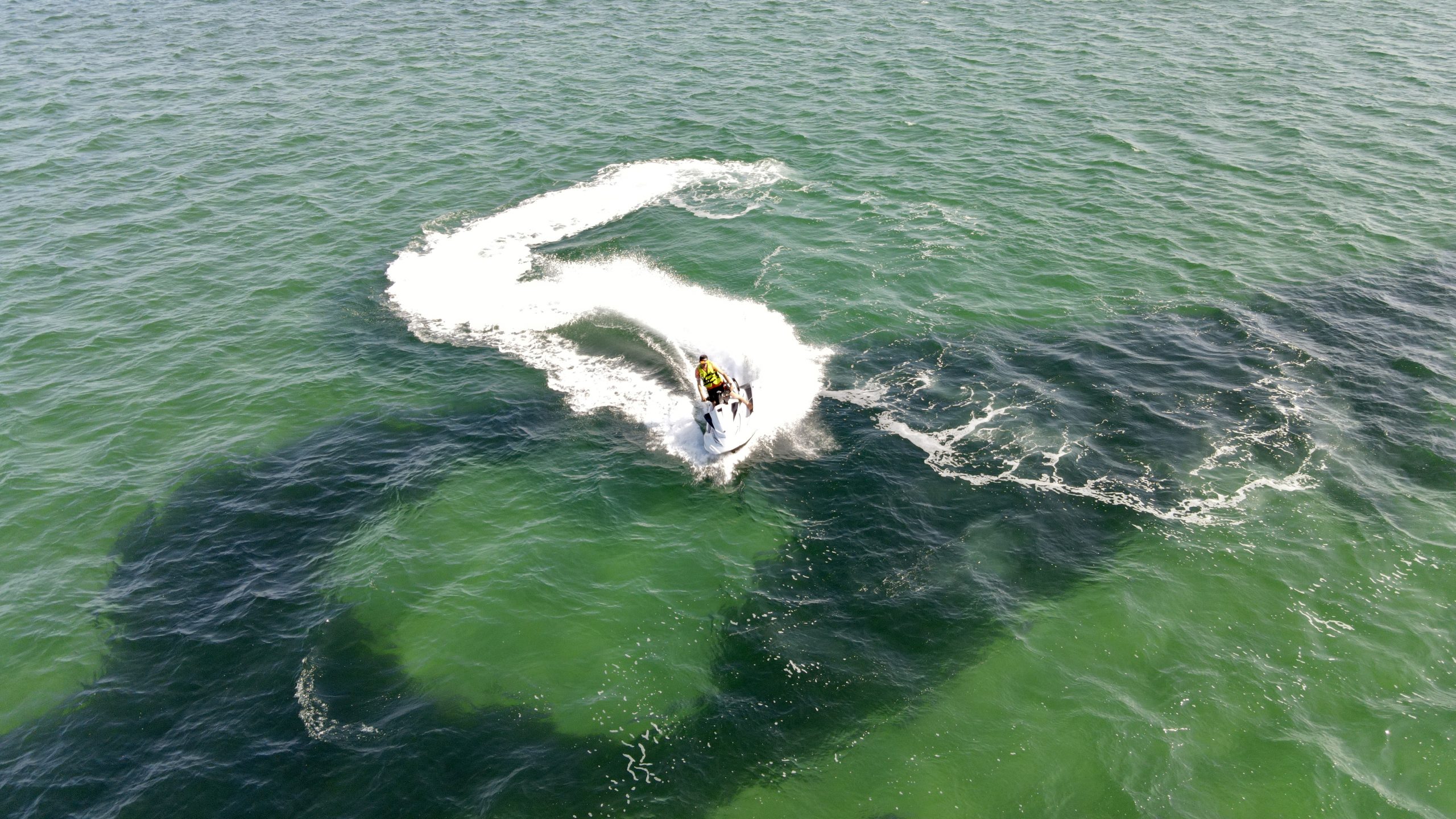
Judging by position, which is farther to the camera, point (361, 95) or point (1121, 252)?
point (361, 95)

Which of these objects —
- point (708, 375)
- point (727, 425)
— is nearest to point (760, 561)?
point (727, 425)

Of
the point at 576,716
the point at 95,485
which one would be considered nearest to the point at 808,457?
the point at 576,716

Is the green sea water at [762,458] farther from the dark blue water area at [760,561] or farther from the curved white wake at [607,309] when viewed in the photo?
the curved white wake at [607,309]

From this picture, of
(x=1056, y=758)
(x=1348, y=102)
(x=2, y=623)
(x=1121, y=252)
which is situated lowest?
(x=2, y=623)

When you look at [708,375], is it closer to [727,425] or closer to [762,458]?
[727,425]

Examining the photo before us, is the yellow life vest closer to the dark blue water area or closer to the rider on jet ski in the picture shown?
the rider on jet ski

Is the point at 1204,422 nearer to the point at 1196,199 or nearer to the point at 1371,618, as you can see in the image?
the point at 1371,618

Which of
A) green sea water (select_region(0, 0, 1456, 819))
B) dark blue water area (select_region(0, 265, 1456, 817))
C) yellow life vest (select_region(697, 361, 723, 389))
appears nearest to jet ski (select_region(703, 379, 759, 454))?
yellow life vest (select_region(697, 361, 723, 389))
